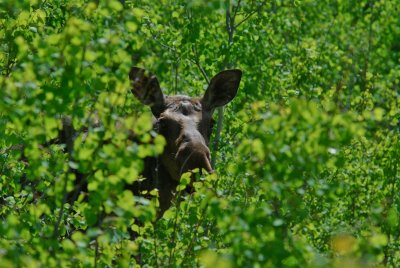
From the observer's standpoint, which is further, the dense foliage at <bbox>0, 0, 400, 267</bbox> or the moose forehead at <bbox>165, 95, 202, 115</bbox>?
the moose forehead at <bbox>165, 95, 202, 115</bbox>

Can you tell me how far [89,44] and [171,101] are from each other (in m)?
6.05

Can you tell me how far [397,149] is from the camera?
1400cm

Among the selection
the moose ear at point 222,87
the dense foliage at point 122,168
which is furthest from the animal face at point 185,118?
the dense foliage at point 122,168

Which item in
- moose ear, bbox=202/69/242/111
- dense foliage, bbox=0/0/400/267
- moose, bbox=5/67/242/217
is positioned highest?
moose ear, bbox=202/69/242/111

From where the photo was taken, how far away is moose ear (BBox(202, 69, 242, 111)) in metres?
14.1

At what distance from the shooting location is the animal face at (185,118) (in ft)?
40.4

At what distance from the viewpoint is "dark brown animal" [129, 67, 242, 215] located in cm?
1234

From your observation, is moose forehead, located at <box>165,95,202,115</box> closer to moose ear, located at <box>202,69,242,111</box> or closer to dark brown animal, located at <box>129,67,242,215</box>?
dark brown animal, located at <box>129,67,242,215</box>

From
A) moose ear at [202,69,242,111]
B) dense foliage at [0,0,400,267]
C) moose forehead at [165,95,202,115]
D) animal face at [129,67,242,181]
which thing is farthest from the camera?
moose ear at [202,69,242,111]

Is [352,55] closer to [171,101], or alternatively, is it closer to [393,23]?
[393,23]

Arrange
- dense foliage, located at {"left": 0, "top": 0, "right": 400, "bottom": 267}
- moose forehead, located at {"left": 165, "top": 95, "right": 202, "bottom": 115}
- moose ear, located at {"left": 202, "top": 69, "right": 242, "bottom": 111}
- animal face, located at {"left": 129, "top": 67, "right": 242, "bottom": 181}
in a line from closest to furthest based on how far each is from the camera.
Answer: dense foliage, located at {"left": 0, "top": 0, "right": 400, "bottom": 267}
animal face, located at {"left": 129, "top": 67, "right": 242, "bottom": 181}
moose forehead, located at {"left": 165, "top": 95, "right": 202, "bottom": 115}
moose ear, located at {"left": 202, "top": 69, "right": 242, "bottom": 111}

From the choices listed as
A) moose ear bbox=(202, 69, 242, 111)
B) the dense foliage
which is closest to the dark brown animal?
moose ear bbox=(202, 69, 242, 111)

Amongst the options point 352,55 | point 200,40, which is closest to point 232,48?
point 200,40

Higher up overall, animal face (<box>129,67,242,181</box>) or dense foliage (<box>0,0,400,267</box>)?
animal face (<box>129,67,242,181</box>)
